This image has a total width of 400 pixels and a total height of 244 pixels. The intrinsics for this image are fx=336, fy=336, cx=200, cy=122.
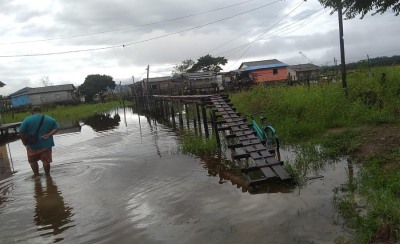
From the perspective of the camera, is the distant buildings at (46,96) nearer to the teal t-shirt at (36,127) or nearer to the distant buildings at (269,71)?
the distant buildings at (269,71)

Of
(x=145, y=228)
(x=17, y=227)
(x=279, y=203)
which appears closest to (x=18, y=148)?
(x=17, y=227)

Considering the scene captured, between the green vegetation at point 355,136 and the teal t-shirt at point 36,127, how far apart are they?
5.91 m

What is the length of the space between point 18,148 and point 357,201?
16067 mm

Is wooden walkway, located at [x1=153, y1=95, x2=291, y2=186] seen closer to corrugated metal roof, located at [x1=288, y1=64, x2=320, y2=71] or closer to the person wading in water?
the person wading in water

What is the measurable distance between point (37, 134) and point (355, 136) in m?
8.28

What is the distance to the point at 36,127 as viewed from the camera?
322 inches

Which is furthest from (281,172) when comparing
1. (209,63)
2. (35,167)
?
(209,63)

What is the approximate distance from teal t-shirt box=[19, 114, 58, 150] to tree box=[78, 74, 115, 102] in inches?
2163

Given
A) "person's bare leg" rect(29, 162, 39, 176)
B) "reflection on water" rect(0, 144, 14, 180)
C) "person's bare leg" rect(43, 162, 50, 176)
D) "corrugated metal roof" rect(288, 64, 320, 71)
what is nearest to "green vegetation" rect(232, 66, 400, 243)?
"person's bare leg" rect(43, 162, 50, 176)

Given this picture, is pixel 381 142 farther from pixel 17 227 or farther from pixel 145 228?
pixel 17 227

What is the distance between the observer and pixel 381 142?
813cm

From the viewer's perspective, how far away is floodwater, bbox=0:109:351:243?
15.8 feet

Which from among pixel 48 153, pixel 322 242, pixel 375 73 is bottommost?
pixel 322 242

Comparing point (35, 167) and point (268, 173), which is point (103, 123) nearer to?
point (35, 167)
